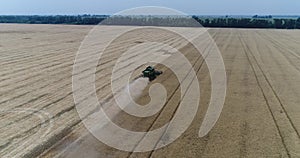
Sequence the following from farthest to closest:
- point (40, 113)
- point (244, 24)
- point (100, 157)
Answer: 1. point (244, 24)
2. point (40, 113)
3. point (100, 157)

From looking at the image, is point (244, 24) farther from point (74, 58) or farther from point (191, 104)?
point (191, 104)

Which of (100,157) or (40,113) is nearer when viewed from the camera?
(100,157)

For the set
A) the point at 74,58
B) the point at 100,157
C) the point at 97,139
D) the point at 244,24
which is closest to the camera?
the point at 100,157

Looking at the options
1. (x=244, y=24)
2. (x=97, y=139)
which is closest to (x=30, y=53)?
(x=97, y=139)

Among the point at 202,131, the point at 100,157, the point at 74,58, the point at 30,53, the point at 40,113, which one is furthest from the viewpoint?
the point at 30,53

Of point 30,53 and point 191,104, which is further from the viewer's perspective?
point 30,53

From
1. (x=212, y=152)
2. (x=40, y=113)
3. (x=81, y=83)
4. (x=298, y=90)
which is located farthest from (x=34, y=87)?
(x=298, y=90)

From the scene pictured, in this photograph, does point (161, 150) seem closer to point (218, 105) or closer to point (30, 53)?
point (218, 105)

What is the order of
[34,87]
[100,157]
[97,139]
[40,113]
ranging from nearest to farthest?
[100,157] → [97,139] → [40,113] → [34,87]
